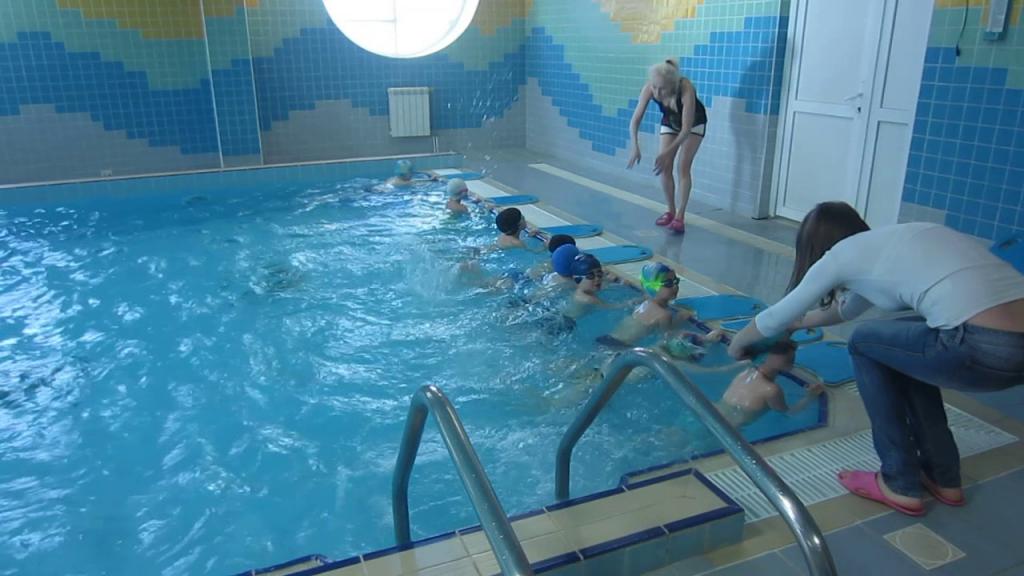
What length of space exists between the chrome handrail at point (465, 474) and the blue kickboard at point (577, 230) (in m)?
3.88

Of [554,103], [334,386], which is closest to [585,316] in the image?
[334,386]

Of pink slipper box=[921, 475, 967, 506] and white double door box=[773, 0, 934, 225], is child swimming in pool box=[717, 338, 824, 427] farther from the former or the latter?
white double door box=[773, 0, 934, 225]

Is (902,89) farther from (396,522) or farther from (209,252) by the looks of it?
(209,252)

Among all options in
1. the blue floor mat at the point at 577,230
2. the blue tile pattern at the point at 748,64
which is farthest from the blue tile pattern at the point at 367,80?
the blue floor mat at the point at 577,230

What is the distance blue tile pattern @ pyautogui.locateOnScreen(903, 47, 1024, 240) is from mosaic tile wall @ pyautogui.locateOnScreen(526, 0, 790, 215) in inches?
69.6

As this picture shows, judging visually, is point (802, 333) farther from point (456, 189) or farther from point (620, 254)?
point (456, 189)

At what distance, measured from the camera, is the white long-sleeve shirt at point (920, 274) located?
1.96 meters

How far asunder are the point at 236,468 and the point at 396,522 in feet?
3.80

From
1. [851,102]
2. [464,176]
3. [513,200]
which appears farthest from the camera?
[464,176]

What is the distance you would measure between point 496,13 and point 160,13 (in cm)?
414

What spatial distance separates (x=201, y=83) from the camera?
8.59 metres

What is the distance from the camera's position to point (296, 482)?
9.64ft

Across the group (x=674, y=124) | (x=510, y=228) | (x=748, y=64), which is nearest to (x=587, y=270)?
(x=510, y=228)

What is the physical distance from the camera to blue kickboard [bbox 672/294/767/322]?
13.6 feet
